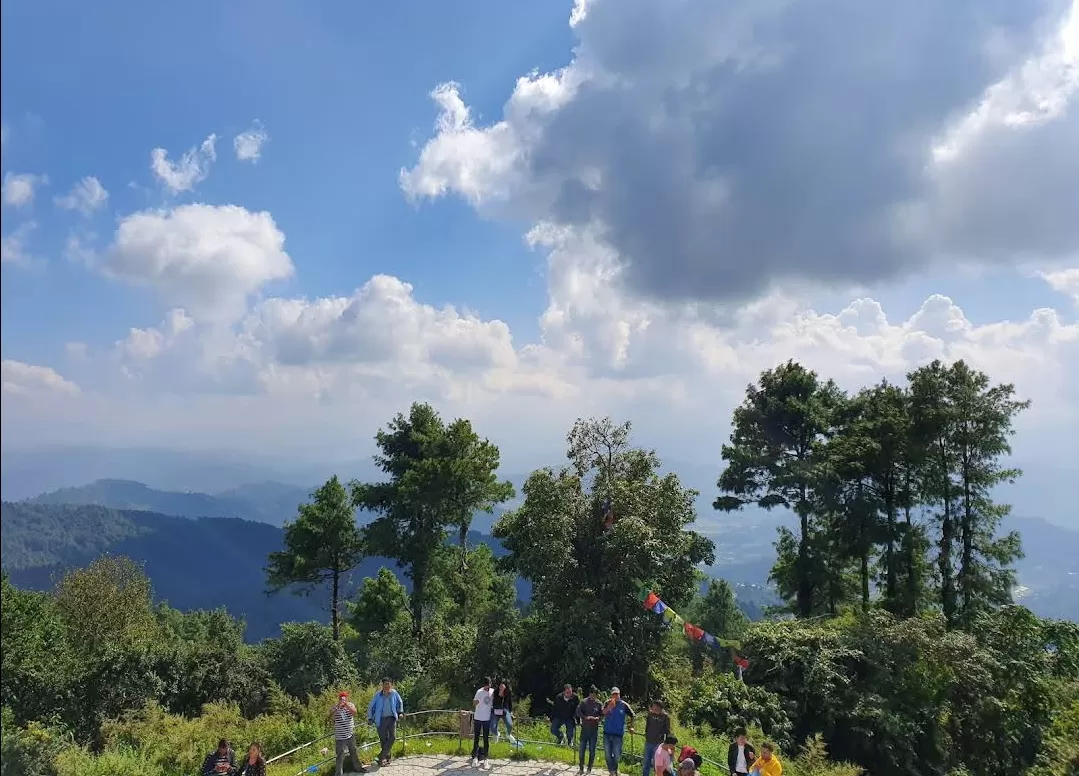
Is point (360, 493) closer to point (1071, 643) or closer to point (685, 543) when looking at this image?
point (685, 543)

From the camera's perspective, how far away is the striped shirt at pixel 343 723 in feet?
44.7

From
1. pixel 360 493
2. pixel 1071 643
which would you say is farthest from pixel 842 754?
pixel 360 493

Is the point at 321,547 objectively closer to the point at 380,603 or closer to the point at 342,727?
the point at 380,603

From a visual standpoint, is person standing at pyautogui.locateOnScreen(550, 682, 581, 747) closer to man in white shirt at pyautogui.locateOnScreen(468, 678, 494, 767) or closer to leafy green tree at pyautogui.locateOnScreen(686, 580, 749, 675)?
man in white shirt at pyautogui.locateOnScreen(468, 678, 494, 767)

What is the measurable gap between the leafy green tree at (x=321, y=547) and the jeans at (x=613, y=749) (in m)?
25.1

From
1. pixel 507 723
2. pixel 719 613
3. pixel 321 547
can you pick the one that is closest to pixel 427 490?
pixel 321 547

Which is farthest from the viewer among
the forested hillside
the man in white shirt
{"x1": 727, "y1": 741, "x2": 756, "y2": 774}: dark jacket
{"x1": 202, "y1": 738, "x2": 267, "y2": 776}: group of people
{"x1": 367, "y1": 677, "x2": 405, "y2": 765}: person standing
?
the forested hillside

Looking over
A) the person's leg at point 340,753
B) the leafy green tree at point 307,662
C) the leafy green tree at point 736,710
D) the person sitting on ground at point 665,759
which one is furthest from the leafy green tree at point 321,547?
the person sitting on ground at point 665,759

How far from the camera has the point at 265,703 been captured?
25391 millimetres

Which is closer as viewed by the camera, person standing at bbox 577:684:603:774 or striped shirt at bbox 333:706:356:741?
striped shirt at bbox 333:706:356:741

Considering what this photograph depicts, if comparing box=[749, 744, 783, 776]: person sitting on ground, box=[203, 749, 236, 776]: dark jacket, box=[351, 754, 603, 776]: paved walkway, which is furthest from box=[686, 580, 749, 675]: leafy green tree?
box=[203, 749, 236, 776]: dark jacket

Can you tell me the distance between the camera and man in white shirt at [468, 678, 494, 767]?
47.7 feet

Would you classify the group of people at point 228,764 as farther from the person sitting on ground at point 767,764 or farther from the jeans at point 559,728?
the person sitting on ground at point 767,764

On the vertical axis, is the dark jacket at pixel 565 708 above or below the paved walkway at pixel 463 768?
above
